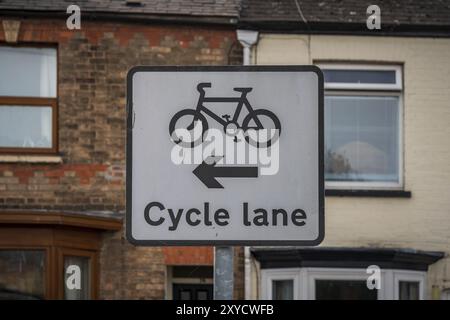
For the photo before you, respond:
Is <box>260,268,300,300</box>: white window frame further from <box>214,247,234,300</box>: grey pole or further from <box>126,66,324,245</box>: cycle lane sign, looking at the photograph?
<box>214,247,234,300</box>: grey pole

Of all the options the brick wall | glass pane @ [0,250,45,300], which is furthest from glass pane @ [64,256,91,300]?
the brick wall

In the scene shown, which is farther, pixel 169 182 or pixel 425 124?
pixel 425 124

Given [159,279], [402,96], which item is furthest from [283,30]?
[159,279]

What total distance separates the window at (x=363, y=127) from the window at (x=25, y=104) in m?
3.49

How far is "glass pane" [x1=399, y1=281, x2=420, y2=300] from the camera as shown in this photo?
516 inches

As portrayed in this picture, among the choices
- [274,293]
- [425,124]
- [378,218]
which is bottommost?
[274,293]

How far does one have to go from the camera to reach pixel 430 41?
43.9 ft

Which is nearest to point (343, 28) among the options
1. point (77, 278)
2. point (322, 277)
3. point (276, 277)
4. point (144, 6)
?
point (144, 6)

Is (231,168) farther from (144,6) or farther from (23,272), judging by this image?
(144,6)

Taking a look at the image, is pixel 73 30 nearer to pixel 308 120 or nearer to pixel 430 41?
pixel 430 41

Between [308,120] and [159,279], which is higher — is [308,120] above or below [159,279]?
above

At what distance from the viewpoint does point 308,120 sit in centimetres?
423

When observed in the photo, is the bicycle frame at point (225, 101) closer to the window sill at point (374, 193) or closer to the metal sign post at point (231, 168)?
the metal sign post at point (231, 168)

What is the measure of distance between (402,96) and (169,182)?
946 cm
